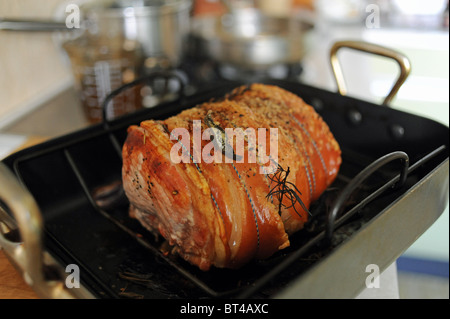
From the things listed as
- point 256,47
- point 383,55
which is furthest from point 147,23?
point 383,55

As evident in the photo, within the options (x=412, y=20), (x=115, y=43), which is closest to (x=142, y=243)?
(x=115, y=43)

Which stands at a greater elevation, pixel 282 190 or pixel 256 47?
pixel 256 47

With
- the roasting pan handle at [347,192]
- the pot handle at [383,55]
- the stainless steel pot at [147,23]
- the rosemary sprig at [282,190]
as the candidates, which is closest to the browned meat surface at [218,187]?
the rosemary sprig at [282,190]

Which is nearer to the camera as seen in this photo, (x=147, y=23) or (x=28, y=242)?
(x=28, y=242)

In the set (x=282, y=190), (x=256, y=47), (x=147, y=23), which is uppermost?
(x=147, y=23)

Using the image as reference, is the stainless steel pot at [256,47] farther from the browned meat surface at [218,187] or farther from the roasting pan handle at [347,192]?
the roasting pan handle at [347,192]

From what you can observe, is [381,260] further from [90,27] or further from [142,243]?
[90,27]

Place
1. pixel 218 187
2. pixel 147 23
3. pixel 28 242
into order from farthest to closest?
pixel 147 23
pixel 218 187
pixel 28 242

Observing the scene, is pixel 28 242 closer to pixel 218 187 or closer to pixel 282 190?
pixel 218 187
